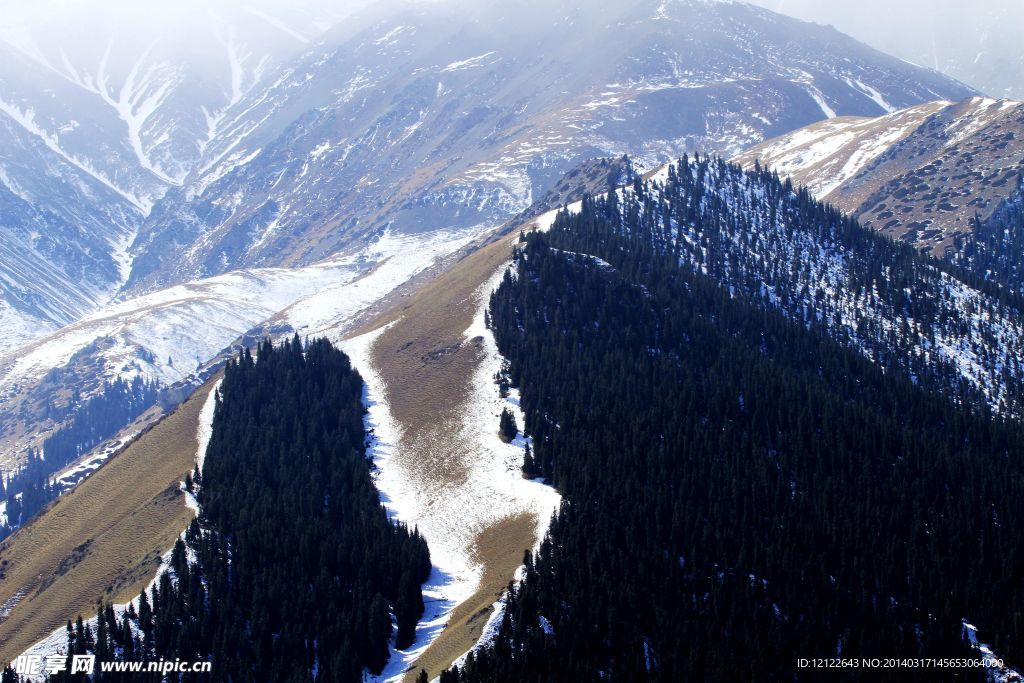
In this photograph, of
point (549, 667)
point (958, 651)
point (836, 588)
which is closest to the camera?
point (549, 667)

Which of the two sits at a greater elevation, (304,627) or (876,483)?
(876,483)

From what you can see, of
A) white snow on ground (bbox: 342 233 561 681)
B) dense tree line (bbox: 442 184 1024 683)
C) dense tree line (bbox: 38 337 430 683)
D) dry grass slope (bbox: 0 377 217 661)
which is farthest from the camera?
dry grass slope (bbox: 0 377 217 661)

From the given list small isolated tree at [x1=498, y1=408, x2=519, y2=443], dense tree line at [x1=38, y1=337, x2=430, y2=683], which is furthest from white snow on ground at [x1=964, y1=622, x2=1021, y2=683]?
small isolated tree at [x1=498, y1=408, x2=519, y2=443]

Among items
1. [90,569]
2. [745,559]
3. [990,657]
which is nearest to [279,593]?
[90,569]

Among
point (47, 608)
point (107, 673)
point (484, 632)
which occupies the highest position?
point (484, 632)

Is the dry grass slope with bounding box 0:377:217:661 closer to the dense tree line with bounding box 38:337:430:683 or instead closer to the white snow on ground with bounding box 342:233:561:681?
the dense tree line with bounding box 38:337:430:683

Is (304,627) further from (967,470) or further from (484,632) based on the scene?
(967,470)

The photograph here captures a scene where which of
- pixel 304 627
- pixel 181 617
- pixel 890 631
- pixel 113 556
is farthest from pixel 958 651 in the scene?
pixel 113 556

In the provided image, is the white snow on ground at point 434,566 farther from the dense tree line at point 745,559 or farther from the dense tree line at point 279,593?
the dense tree line at point 745,559

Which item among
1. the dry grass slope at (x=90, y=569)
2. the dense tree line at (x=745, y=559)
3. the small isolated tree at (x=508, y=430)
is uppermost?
the dense tree line at (x=745, y=559)

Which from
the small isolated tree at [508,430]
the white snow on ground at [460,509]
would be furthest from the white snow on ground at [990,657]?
the small isolated tree at [508,430]

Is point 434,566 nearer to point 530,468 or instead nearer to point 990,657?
point 530,468
